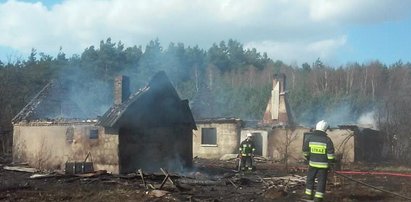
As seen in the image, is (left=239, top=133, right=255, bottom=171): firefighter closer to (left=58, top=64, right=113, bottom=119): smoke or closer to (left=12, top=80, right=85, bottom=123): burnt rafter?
(left=58, top=64, right=113, bottom=119): smoke

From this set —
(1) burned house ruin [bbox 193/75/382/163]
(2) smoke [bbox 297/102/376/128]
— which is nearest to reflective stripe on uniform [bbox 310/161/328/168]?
(1) burned house ruin [bbox 193/75/382/163]

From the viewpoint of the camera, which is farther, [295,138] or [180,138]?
[295,138]

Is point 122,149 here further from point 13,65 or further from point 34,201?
point 13,65

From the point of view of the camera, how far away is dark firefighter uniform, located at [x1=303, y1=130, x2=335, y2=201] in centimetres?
1141

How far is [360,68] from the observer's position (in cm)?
7719

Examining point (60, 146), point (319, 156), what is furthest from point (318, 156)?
point (60, 146)

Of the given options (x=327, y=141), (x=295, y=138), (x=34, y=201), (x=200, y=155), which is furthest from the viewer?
(x=200, y=155)

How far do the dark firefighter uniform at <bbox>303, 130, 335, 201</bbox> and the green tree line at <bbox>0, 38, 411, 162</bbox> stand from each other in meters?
23.2

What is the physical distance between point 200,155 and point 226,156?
127 inches

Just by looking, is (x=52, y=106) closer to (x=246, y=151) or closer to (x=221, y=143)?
(x=221, y=143)

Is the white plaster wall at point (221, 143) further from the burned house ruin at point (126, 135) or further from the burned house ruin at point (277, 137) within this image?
the burned house ruin at point (126, 135)

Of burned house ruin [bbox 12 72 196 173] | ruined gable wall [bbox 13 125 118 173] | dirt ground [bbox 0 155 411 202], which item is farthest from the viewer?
ruined gable wall [bbox 13 125 118 173]

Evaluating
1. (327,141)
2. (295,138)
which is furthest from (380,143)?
(327,141)

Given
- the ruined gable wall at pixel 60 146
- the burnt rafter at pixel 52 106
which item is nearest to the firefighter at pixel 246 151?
the ruined gable wall at pixel 60 146
